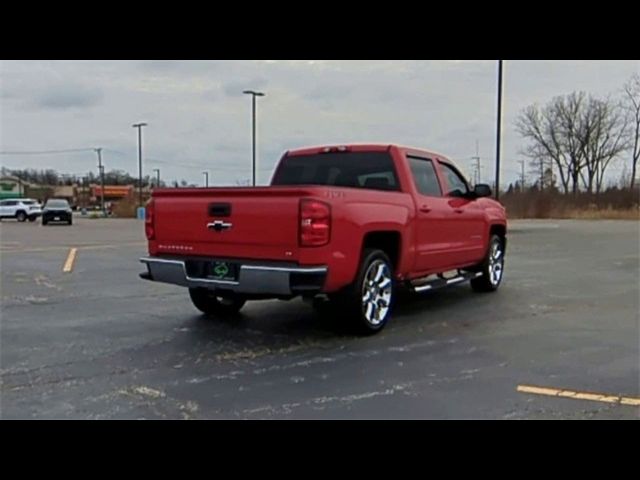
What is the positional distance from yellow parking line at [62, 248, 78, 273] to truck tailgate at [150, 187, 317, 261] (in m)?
6.60

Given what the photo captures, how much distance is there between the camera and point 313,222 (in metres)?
5.58

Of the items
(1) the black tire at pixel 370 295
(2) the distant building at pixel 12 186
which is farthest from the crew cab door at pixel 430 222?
(2) the distant building at pixel 12 186

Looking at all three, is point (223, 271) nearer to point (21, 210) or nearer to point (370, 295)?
point (370, 295)

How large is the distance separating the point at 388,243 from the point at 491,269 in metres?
3.21

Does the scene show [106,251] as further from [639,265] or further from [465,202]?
[639,265]

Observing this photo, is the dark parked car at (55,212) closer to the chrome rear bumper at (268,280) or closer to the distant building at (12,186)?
the chrome rear bumper at (268,280)

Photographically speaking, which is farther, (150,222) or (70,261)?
(70,261)

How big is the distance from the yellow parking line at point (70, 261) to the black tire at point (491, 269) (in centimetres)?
788

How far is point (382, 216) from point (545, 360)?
2.12 metres

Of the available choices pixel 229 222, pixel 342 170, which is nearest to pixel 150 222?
pixel 229 222

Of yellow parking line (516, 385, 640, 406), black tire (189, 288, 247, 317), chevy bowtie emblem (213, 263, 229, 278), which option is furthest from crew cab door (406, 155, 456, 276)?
yellow parking line (516, 385, 640, 406)

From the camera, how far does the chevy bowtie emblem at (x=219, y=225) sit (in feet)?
19.7

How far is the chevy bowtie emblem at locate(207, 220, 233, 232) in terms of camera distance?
236 inches
